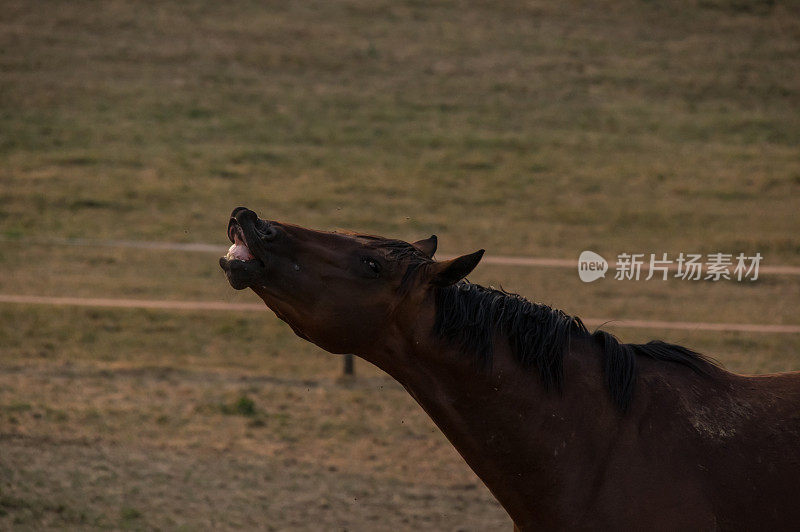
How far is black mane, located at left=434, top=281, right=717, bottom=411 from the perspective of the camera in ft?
10.4

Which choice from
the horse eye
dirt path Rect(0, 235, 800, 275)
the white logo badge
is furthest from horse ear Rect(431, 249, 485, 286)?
the white logo badge

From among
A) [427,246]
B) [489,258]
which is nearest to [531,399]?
[427,246]

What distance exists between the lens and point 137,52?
2000cm

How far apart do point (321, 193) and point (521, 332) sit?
11.8 metres

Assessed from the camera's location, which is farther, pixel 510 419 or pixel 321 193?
pixel 321 193

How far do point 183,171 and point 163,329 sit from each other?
576 centimetres

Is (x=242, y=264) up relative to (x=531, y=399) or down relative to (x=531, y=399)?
up

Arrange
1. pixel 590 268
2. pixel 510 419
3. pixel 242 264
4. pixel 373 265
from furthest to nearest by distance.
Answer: pixel 590 268 < pixel 510 419 < pixel 373 265 < pixel 242 264

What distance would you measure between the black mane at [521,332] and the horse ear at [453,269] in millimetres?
101

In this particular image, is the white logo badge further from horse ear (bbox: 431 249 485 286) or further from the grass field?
horse ear (bbox: 431 249 485 286)

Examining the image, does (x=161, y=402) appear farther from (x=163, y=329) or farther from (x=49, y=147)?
(x=49, y=147)

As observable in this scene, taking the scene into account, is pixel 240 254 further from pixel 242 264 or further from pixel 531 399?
pixel 531 399

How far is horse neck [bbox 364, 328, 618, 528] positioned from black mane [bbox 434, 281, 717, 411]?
1.5 inches

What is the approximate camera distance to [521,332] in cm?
326
